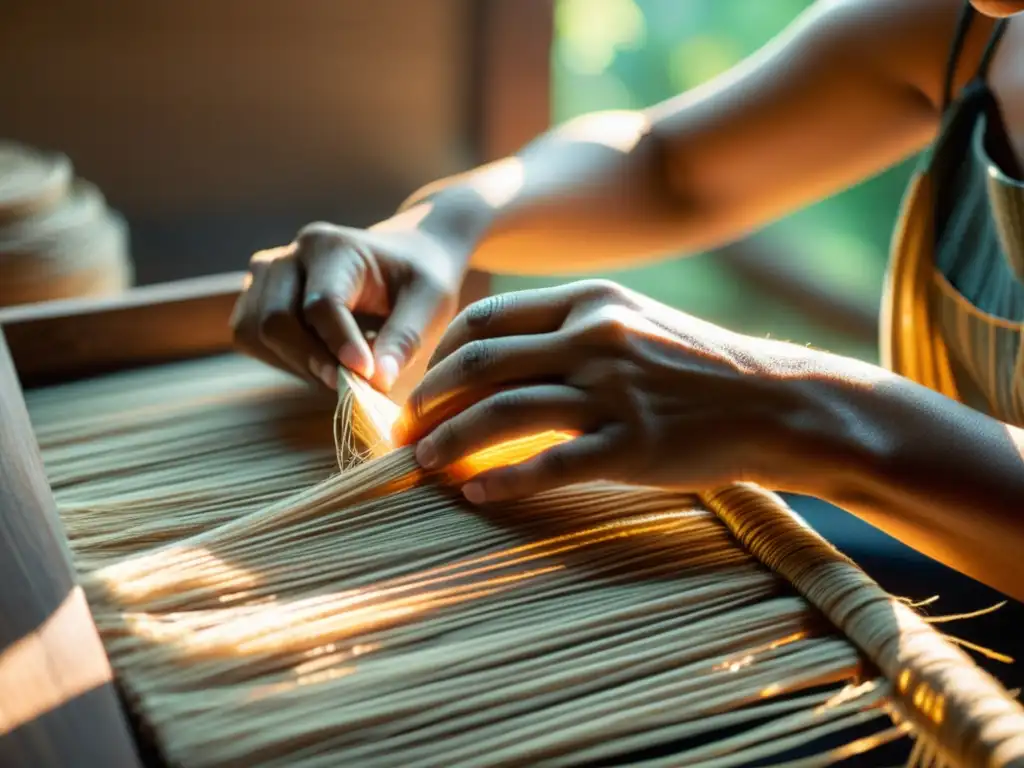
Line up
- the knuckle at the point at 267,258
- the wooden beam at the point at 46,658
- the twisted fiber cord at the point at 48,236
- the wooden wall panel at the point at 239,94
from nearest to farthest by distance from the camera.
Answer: the wooden beam at the point at 46,658, the knuckle at the point at 267,258, the twisted fiber cord at the point at 48,236, the wooden wall panel at the point at 239,94

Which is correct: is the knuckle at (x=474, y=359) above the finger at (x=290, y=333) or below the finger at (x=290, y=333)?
above

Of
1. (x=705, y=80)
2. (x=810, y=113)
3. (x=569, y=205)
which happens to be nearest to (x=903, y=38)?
(x=810, y=113)

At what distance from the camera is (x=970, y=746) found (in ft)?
1.47

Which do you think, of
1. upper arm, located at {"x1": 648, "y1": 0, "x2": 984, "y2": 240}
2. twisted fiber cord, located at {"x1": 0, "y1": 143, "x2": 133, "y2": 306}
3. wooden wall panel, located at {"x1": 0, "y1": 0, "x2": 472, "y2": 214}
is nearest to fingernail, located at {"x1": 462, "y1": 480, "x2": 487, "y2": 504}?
upper arm, located at {"x1": 648, "y1": 0, "x2": 984, "y2": 240}

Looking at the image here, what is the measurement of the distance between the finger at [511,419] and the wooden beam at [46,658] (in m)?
0.21

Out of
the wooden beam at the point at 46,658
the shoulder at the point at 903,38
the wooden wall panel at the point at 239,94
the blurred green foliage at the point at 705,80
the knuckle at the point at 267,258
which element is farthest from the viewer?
the blurred green foliage at the point at 705,80

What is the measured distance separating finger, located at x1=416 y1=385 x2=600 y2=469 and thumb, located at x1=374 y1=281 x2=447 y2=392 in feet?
0.54

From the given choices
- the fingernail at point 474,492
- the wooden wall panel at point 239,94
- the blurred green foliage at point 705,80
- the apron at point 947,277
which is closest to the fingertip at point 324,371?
the fingernail at point 474,492

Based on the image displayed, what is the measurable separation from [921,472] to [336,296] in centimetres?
41

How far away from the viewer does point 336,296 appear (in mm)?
795

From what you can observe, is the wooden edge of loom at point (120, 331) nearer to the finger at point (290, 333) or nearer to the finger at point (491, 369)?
the finger at point (290, 333)

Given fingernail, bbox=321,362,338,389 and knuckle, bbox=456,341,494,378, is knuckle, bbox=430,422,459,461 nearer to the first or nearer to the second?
knuckle, bbox=456,341,494,378

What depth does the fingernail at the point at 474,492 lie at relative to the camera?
2.02 ft

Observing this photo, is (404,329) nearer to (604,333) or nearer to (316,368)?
(316,368)
